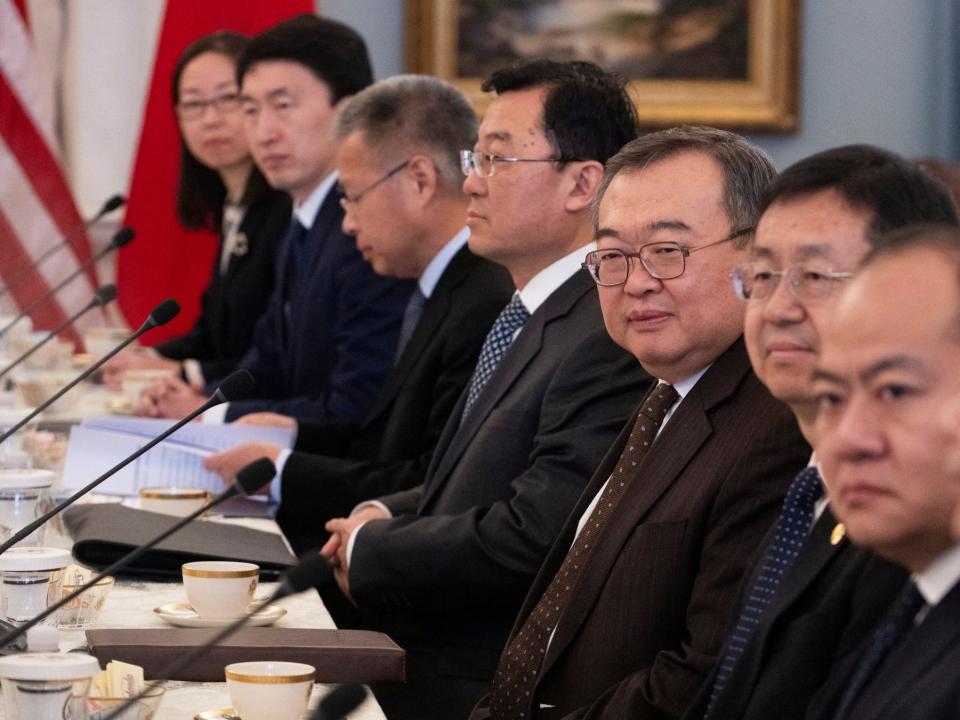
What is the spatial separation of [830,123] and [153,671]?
14.7 ft

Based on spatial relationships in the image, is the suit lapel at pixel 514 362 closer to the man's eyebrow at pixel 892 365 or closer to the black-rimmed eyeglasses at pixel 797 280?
the black-rimmed eyeglasses at pixel 797 280

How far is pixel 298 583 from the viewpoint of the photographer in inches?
58.0

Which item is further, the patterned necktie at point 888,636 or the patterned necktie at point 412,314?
the patterned necktie at point 412,314

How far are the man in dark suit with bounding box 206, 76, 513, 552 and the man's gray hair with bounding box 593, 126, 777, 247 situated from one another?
3.28 feet

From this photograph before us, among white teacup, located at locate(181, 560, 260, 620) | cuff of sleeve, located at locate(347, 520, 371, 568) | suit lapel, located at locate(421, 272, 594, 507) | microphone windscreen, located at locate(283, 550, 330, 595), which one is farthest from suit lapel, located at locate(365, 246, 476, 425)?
microphone windscreen, located at locate(283, 550, 330, 595)

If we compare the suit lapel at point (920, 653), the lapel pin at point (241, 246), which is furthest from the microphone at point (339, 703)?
the lapel pin at point (241, 246)

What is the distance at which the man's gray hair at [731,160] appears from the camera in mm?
2186

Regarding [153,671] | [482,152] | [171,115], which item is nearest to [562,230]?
[482,152]

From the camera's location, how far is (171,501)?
9.41ft

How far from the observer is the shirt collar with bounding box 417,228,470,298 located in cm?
343

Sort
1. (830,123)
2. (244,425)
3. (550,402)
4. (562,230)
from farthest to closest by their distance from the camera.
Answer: (830,123)
(244,425)
(562,230)
(550,402)

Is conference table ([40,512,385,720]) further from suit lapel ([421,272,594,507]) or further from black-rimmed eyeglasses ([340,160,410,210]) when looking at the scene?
black-rimmed eyeglasses ([340,160,410,210])

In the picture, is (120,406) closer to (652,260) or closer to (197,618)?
(197,618)

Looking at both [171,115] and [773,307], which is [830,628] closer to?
[773,307]
